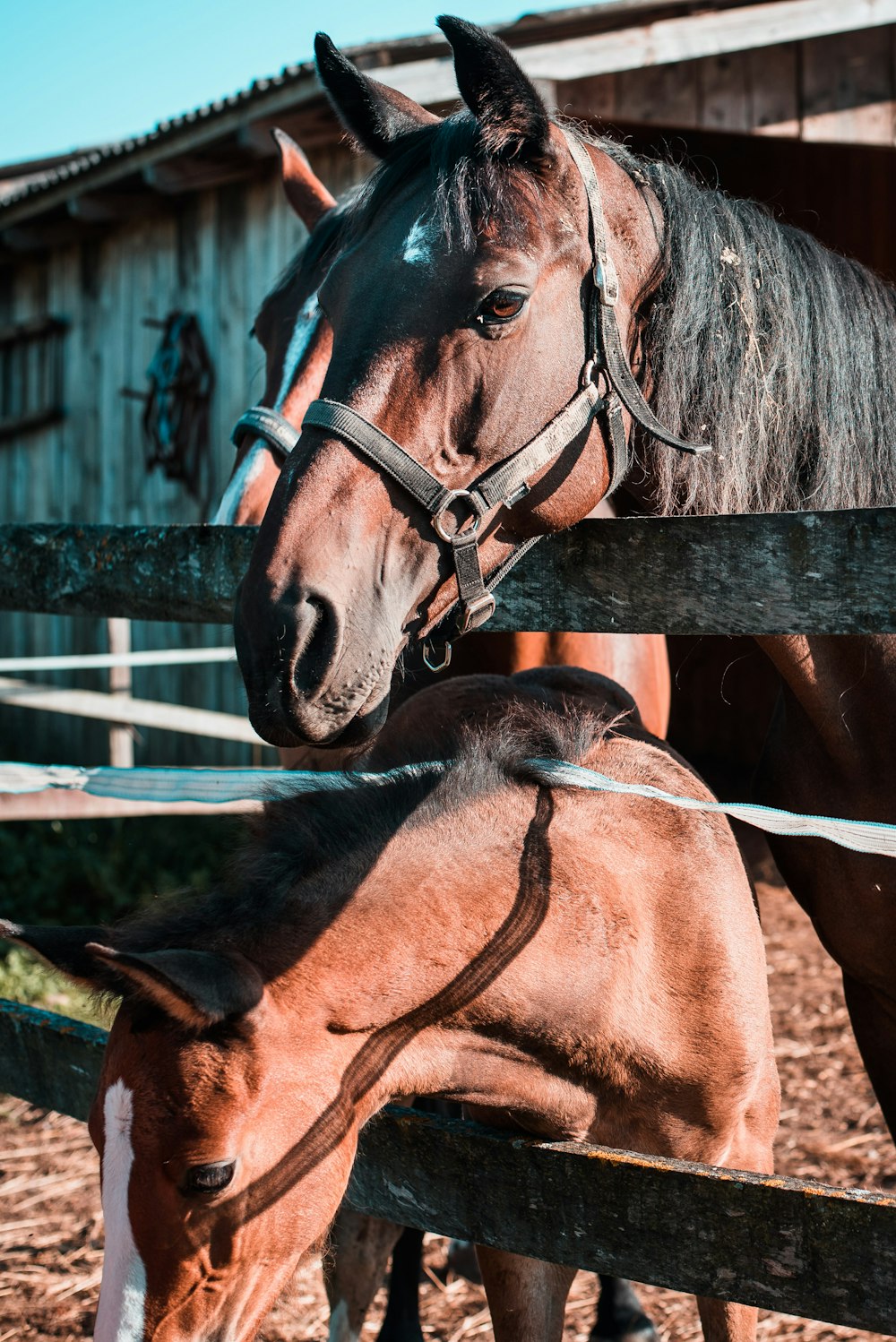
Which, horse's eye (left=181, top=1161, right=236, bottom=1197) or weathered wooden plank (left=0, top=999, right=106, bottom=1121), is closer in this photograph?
horse's eye (left=181, top=1161, right=236, bottom=1197)

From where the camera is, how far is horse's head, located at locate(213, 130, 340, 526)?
303 cm

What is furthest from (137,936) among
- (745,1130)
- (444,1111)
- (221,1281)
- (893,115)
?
(893,115)

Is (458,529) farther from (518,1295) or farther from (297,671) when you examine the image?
(518,1295)

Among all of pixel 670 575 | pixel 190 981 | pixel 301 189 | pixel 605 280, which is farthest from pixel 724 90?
pixel 190 981

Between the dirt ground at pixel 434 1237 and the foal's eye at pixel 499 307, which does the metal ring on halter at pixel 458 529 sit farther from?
the dirt ground at pixel 434 1237

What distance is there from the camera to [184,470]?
724 centimetres

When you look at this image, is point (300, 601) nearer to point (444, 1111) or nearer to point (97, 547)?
point (97, 547)

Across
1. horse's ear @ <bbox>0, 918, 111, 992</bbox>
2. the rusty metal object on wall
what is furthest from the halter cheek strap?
the rusty metal object on wall

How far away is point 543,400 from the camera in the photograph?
188 cm

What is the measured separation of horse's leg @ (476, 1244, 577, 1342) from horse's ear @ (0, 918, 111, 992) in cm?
93

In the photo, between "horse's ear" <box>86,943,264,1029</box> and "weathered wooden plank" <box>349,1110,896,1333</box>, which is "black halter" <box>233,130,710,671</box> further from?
"weathered wooden plank" <box>349,1110,896,1333</box>

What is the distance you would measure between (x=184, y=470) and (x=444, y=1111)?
4.98m

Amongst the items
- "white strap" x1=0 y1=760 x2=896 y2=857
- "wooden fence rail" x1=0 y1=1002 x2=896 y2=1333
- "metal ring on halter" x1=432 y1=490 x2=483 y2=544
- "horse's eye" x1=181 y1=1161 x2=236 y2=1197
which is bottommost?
"wooden fence rail" x1=0 y1=1002 x2=896 y2=1333

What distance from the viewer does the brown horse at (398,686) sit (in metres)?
2.61
